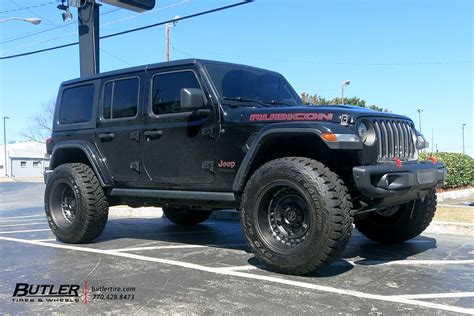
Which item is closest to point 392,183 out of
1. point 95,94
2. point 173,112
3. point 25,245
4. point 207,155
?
point 207,155

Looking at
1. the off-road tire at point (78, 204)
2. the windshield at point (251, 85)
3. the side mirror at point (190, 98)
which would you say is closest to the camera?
the side mirror at point (190, 98)

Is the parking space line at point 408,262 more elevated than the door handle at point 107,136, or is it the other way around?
the door handle at point 107,136

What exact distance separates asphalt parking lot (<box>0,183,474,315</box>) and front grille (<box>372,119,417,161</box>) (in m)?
1.18

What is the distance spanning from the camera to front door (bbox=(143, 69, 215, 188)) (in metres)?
5.59

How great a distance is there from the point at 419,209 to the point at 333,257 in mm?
2003

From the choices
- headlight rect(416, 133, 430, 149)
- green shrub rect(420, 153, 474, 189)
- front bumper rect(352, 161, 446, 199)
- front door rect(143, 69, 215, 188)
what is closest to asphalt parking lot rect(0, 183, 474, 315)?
front bumper rect(352, 161, 446, 199)

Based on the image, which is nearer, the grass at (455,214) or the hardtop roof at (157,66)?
the hardtop roof at (157,66)

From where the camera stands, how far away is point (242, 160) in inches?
207

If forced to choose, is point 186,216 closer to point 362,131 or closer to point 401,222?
point 401,222

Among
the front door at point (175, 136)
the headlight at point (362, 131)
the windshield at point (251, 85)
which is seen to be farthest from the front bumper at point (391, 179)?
the windshield at point (251, 85)

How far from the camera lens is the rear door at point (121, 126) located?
248 inches

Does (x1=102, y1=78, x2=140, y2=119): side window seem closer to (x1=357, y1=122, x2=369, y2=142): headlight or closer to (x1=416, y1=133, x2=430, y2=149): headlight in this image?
(x1=357, y1=122, x2=369, y2=142): headlight

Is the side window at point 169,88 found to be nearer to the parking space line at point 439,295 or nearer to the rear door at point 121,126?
the rear door at point 121,126

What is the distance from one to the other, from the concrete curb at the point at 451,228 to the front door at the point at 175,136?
13.0ft
